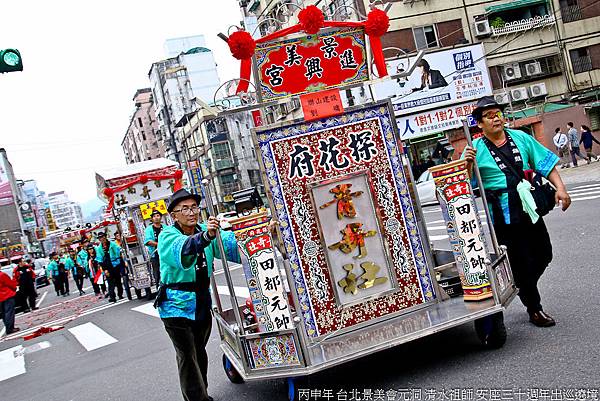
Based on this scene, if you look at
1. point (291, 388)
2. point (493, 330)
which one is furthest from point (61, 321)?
point (493, 330)

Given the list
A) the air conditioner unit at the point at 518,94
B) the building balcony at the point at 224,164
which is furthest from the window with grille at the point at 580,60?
the building balcony at the point at 224,164

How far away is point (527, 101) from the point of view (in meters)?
28.5

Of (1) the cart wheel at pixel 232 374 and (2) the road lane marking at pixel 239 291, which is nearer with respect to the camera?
(1) the cart wheel at pixel 232 374

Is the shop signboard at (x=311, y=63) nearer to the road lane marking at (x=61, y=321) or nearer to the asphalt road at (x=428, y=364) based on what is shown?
the asphalt road at (x=428, y=364)

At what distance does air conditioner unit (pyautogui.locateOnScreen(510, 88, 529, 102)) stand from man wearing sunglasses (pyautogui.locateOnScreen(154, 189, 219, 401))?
85.5 ft

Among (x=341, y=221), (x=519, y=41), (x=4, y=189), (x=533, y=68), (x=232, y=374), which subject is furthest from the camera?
(x=4, y=189)

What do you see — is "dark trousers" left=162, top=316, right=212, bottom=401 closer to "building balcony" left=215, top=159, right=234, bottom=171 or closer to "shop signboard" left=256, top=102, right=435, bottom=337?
"shop signboard" left=256, top=102, right=435, bottom=337

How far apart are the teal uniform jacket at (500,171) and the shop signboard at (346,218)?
0.73 metres

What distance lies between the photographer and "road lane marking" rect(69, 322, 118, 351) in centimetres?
998

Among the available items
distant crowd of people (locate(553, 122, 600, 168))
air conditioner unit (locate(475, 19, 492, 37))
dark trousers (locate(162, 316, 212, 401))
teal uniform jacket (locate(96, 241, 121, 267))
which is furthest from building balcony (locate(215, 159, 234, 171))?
dark trousers (locate(162, 316, 212, 401))

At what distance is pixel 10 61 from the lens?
8.23 m

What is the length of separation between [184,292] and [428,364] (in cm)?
212

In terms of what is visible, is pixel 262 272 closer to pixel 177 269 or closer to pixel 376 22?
pixel 177 269

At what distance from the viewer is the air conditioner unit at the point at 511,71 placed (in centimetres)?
2822
